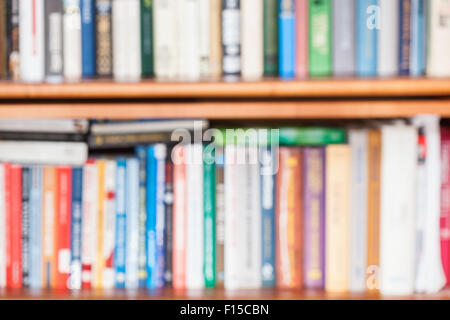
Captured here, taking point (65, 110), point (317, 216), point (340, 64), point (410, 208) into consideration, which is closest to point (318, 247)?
point (317, 216)

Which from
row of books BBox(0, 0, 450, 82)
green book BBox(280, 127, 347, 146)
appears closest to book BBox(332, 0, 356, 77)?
row of books BBox(0, 0, 450, 82)

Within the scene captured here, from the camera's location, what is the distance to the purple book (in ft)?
3.44

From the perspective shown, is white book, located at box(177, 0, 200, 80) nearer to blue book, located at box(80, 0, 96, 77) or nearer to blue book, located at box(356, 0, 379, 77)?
blue book, located at box(80, 0, 96, 77)

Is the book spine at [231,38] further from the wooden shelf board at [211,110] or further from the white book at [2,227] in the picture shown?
the white book at [2,227]

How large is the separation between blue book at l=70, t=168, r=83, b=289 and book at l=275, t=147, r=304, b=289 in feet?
1.11

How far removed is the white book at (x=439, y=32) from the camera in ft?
3.24

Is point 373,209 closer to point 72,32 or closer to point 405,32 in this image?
point 405,32

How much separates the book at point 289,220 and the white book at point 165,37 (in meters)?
0.23

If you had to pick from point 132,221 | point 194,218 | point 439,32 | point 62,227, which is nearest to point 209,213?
point 194,218

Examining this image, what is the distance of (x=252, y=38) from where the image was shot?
1.00 m

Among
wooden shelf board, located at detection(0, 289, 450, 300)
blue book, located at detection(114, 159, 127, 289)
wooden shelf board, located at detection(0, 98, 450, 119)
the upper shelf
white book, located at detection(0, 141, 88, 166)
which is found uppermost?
the upper shelf

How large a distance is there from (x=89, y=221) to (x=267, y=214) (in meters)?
0.31

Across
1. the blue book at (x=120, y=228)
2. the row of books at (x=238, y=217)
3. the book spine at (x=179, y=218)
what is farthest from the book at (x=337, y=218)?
the blue book at (x=120, y=228)
